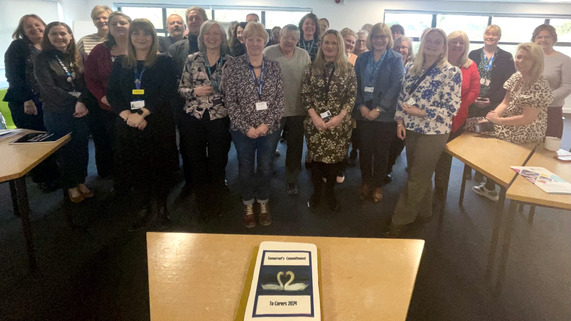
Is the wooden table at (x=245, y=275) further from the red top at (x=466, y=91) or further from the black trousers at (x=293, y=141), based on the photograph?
the red top at (x=466, y=91)

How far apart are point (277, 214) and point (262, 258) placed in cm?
194

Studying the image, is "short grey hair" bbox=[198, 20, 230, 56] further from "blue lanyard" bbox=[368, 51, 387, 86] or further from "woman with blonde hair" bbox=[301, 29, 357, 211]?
"blue lanyard" bbox=[368, 51, 387, 86]

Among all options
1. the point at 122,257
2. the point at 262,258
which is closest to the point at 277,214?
the point at 122,257

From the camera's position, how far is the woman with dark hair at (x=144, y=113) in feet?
8.23

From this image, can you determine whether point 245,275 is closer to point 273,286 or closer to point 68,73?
point 273,286

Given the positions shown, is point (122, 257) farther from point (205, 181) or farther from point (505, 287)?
point (505, 287)

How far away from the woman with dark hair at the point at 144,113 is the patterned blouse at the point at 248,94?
1.60 ft

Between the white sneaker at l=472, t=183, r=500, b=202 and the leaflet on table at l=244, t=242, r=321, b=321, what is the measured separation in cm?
296

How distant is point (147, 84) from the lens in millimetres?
2549

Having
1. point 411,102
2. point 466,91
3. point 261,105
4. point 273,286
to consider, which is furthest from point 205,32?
point 466,91

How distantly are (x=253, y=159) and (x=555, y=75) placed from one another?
323 centimetres

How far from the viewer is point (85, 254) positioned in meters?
2.47

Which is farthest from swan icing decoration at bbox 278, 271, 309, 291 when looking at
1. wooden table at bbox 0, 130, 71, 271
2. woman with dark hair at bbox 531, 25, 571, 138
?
woman with dark hair at bbox 531, 25, 571, 138

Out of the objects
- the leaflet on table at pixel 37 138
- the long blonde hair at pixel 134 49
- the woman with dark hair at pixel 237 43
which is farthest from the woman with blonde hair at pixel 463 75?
the leaflet on table at pixel 37 138
